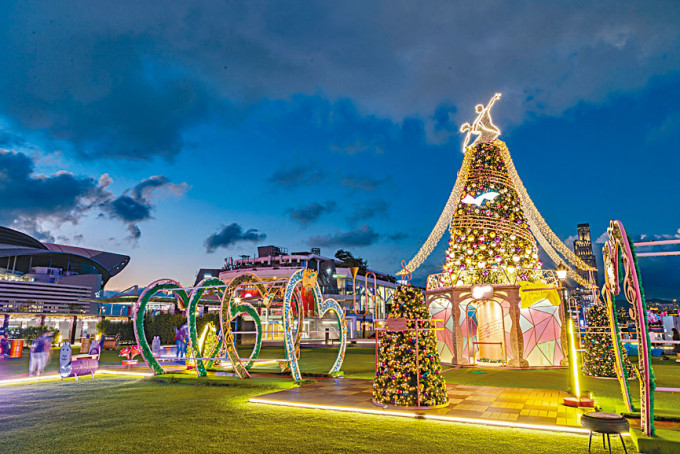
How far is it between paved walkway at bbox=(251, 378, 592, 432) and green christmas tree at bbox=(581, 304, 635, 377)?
427cm

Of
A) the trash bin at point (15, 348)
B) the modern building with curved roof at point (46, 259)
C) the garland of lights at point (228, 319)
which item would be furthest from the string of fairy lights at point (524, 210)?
the modern building with curved roof at point (46, 259)

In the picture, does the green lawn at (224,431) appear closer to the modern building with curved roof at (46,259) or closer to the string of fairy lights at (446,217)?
the string of fairy lights at (446,217)

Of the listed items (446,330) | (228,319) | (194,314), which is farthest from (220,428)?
(446,330)

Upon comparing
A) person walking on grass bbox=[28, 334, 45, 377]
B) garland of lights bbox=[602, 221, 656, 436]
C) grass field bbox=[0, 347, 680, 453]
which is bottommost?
grass field bbox=[0, 347, 680, 453]

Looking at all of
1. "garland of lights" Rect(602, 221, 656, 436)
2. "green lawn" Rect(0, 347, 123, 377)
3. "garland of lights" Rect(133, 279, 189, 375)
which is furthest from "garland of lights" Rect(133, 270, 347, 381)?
"garland of lights" Rect(602, 221, 656, 436)

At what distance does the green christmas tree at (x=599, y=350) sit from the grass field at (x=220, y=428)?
8.58 ft

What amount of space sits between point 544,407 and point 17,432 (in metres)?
9.61

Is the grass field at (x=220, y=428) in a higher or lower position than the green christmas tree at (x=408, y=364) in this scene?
lower

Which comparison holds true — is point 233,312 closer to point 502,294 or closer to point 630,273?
point 502,294

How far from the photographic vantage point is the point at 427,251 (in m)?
18.8

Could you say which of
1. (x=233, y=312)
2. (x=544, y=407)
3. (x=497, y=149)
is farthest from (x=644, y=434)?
(x=497, y=149)

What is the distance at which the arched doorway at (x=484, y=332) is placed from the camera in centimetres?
1744

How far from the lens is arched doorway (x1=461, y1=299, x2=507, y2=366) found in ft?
57.2

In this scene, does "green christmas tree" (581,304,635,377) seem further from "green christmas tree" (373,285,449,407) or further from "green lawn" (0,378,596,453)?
"green lawn" (0,378,596,453)
